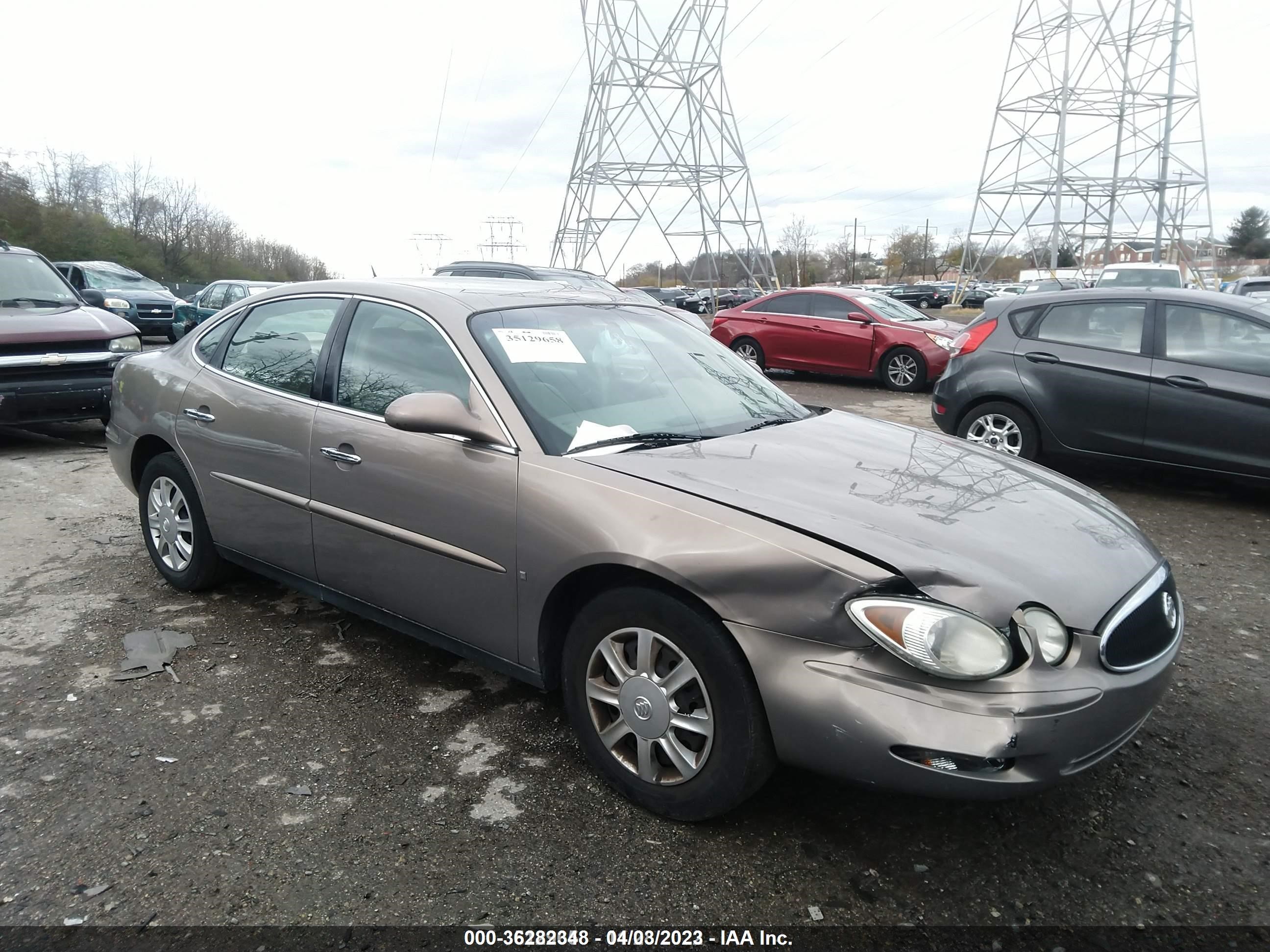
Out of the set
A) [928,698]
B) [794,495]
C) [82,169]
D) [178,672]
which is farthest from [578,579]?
[82,169]

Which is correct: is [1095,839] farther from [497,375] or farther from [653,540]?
[497,375]

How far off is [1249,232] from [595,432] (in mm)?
95213

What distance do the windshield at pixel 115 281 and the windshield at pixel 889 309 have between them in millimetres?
16156

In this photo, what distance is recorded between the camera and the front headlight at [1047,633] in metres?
2.21

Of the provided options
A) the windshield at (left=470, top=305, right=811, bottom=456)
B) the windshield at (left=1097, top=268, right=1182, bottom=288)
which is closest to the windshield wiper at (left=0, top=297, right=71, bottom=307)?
the windshield at (left=470, top=305, right=811, bottom=456)

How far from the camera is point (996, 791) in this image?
2145 millimetres

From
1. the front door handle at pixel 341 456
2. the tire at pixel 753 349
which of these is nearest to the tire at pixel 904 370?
the tire at pixel 753 349

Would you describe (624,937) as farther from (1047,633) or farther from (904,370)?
(904,370)

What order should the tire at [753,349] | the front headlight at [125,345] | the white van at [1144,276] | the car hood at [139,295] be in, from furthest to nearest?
the white van at [1144,276]
the car hood at [139,295]
the tire at [753,349]
the front headlight at [125,345]

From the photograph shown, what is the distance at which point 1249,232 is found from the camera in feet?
256

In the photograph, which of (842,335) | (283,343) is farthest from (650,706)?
(842,335)

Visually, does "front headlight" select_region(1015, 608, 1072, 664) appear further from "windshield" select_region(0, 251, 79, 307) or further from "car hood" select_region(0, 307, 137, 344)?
"windshield" select_region(0, 251, 79, 307)

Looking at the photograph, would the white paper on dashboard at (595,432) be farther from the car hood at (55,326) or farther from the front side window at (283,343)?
the car hood at (55,326)

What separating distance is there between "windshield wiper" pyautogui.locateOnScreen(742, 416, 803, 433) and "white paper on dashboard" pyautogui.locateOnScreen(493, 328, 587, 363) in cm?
67
